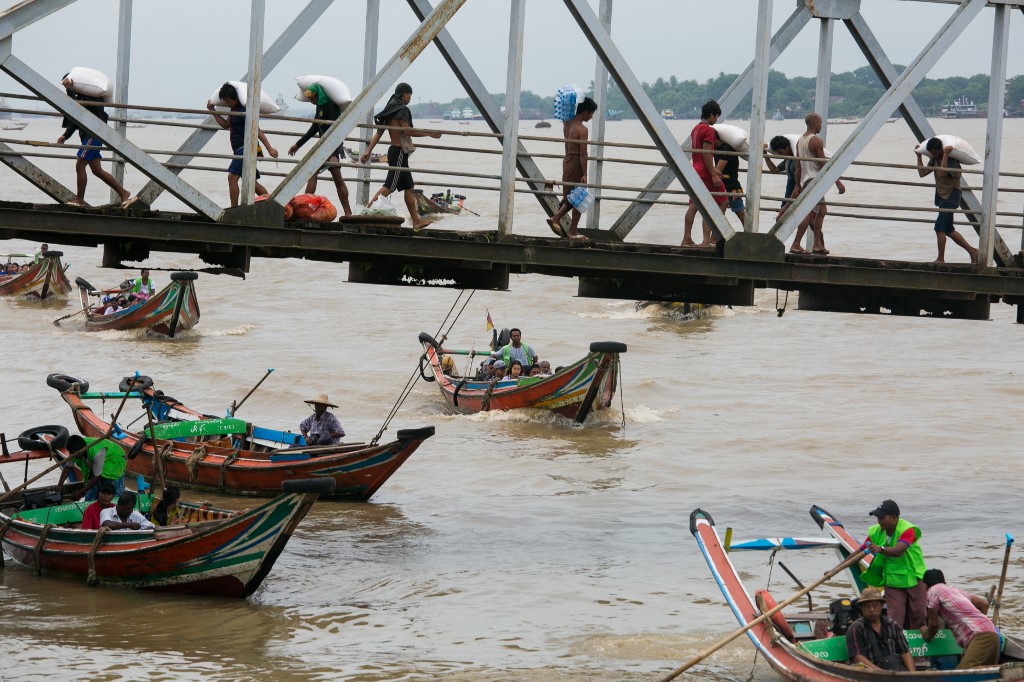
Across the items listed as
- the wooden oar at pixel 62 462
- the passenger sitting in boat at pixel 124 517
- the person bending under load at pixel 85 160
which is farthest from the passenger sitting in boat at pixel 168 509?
the person bending under load at pixel 85 160

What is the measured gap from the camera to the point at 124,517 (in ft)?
42.2

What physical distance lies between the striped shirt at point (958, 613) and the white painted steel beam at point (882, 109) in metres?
3.09

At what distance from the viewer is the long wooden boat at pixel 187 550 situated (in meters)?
12.1

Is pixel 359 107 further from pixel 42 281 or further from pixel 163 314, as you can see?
pixel 42 281

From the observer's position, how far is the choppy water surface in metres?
11.6

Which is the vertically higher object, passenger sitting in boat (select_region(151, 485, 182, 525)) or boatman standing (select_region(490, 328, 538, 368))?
boatman standing (select_region(490, 328, 538, 368))

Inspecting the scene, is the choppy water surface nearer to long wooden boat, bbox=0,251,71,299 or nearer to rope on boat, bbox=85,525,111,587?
rope on boat, bbox=85,525,111,587

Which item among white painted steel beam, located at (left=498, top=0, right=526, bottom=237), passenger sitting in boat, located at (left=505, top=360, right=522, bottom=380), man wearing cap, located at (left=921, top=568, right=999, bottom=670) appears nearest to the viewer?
white painted steel beam, located at (left=498, top=0, right=526, bottom=237)

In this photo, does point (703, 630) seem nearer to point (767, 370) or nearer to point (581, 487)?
point (581, 487)

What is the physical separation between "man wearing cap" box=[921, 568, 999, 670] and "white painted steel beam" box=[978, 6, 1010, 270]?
99.6 inches

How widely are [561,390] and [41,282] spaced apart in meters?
20.0

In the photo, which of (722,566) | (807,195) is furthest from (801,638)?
(807,195)

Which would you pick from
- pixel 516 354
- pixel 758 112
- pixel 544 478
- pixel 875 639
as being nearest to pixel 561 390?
pixel 516 354

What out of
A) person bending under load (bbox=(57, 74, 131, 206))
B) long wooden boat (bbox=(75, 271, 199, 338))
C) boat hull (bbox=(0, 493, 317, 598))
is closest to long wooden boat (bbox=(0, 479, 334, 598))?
boat hull (bbox=(0, 493, 317, 598))
